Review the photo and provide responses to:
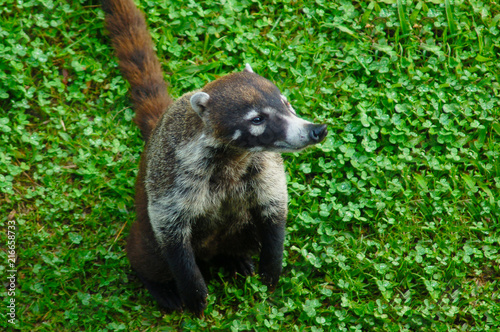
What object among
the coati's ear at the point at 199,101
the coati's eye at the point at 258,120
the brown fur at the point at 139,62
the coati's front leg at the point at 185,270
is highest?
the coati's ear at the point at 199,101

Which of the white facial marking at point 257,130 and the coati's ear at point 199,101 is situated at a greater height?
the coati's ear at point 199,101

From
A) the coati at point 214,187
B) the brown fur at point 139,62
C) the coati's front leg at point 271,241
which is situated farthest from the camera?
the brown fur at point 139,62

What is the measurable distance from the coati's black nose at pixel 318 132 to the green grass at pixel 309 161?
1307 mm

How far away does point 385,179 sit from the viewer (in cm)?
538

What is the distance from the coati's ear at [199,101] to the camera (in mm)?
4139

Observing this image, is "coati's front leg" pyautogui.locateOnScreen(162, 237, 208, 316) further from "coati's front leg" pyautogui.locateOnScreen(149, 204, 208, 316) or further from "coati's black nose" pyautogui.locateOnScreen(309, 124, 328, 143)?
"coati's black nose" pyautogui.locateOnScreen(309, 124, 328, 143)

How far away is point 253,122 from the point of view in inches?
162

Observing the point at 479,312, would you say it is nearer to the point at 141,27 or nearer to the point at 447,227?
the point at 447,227

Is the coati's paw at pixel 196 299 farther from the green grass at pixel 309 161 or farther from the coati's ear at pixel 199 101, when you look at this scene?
the coati's ear at pixel 199 101

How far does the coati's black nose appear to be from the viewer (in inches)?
159

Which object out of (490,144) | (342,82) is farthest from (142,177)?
(490,144)

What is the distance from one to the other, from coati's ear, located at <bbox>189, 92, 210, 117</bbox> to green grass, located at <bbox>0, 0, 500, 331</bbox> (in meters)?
1.51

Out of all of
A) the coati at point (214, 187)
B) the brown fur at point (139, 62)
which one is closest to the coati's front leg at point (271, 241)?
the coati at point (214, 187)

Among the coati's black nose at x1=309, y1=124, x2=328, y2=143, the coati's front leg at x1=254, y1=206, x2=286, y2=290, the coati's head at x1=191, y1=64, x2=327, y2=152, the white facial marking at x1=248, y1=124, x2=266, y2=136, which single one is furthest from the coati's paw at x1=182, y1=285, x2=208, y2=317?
the coati's black nose at x1=309, y1=124, x2=328, y2=143
